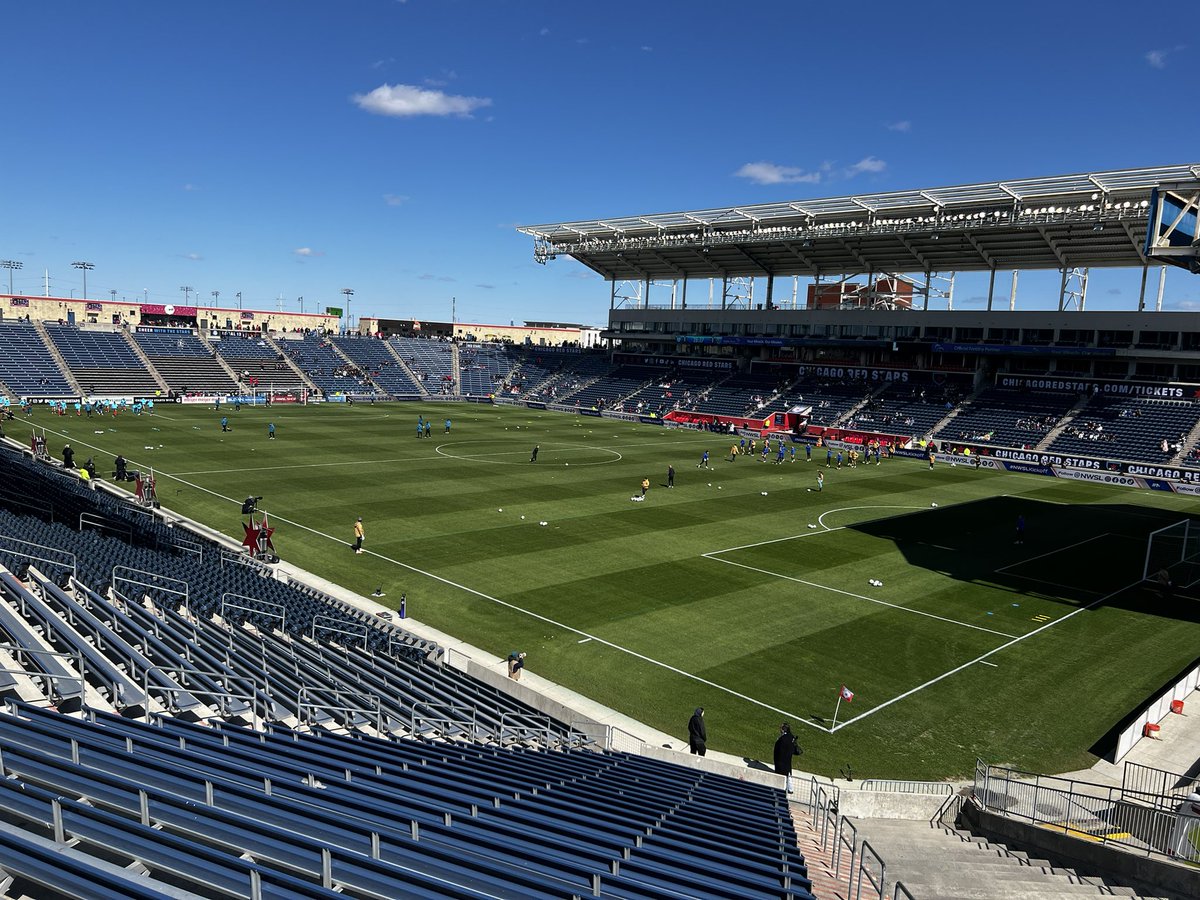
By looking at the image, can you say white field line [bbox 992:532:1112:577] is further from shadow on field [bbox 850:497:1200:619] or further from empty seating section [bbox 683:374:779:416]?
empty seating section [bbox 683:374:779:416]

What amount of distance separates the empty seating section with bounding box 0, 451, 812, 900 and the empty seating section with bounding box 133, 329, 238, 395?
7039cm

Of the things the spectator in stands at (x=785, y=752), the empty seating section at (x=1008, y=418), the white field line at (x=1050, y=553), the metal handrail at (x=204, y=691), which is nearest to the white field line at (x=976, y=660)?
the spectator in stands at (x=785, y=752)

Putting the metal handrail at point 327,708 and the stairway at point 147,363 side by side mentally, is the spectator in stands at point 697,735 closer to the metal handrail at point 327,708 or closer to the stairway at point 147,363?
the metal handrail at point 327,708

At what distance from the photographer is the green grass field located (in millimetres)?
17578

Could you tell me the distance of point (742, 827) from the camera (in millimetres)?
9250

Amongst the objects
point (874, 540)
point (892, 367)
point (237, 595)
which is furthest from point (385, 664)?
point (892, 367)

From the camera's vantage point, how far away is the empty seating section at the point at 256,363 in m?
85.4

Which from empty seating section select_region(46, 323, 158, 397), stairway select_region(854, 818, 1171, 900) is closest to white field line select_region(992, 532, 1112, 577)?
stairway select_region(854, 818, 1171, 900)

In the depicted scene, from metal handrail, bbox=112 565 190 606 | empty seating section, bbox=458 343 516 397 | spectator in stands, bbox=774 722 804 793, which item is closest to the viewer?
spectator in stands, bbox=774 722 804 793

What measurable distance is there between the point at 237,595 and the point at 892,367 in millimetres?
70384

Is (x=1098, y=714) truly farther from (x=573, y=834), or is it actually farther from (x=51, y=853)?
(x=51, y=853)

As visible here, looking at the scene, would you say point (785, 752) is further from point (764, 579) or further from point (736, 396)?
point (736, 396)

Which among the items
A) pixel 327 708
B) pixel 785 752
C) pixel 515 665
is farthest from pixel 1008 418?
pixel 327 708

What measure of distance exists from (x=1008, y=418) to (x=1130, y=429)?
333 inches
